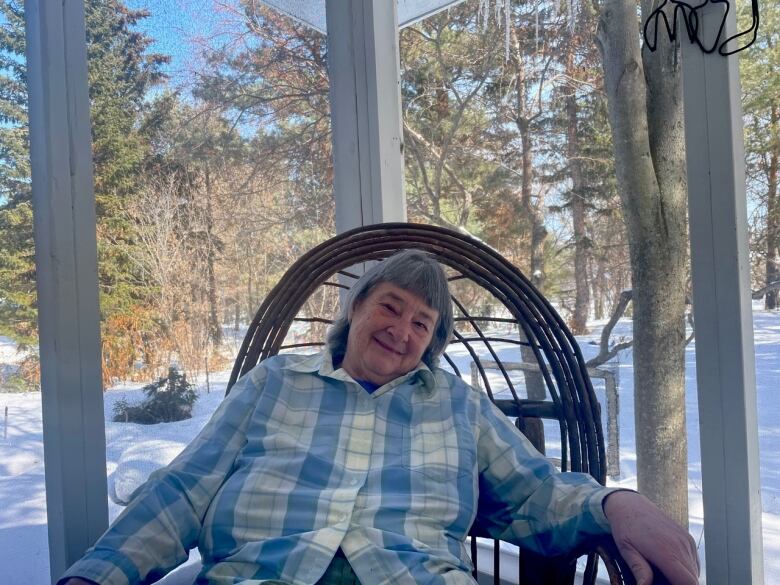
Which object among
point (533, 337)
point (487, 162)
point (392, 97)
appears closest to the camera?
point (533, 337)

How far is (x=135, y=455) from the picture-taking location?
5.81 ft

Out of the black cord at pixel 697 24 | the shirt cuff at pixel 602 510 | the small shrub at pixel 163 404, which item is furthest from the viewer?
the small shrub at pixel 163 404

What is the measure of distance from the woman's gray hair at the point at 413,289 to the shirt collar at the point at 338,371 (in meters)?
0.06

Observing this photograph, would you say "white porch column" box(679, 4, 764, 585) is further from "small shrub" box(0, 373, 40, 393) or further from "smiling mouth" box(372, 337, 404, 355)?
"small shrub" box(0, 373, 40, 393)

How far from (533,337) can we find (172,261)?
3.37 ft

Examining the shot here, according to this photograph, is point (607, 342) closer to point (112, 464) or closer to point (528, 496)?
point (528, 496)

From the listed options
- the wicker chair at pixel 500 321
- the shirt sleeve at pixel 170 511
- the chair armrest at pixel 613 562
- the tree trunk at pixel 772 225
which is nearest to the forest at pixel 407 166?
the tree trunk at pixel 772 225

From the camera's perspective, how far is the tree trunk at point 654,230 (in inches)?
70.8

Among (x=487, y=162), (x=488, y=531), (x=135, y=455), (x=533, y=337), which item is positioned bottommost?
(x=488, y=531)

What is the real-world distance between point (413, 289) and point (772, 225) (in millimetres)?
895

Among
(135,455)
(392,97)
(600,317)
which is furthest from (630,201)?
(135,455)

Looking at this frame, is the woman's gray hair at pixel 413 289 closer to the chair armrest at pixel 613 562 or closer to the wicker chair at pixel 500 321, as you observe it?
the wicker chair at pixel 500 321

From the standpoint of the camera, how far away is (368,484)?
1.40 meters

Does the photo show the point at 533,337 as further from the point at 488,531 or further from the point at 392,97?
the point at 392,97
